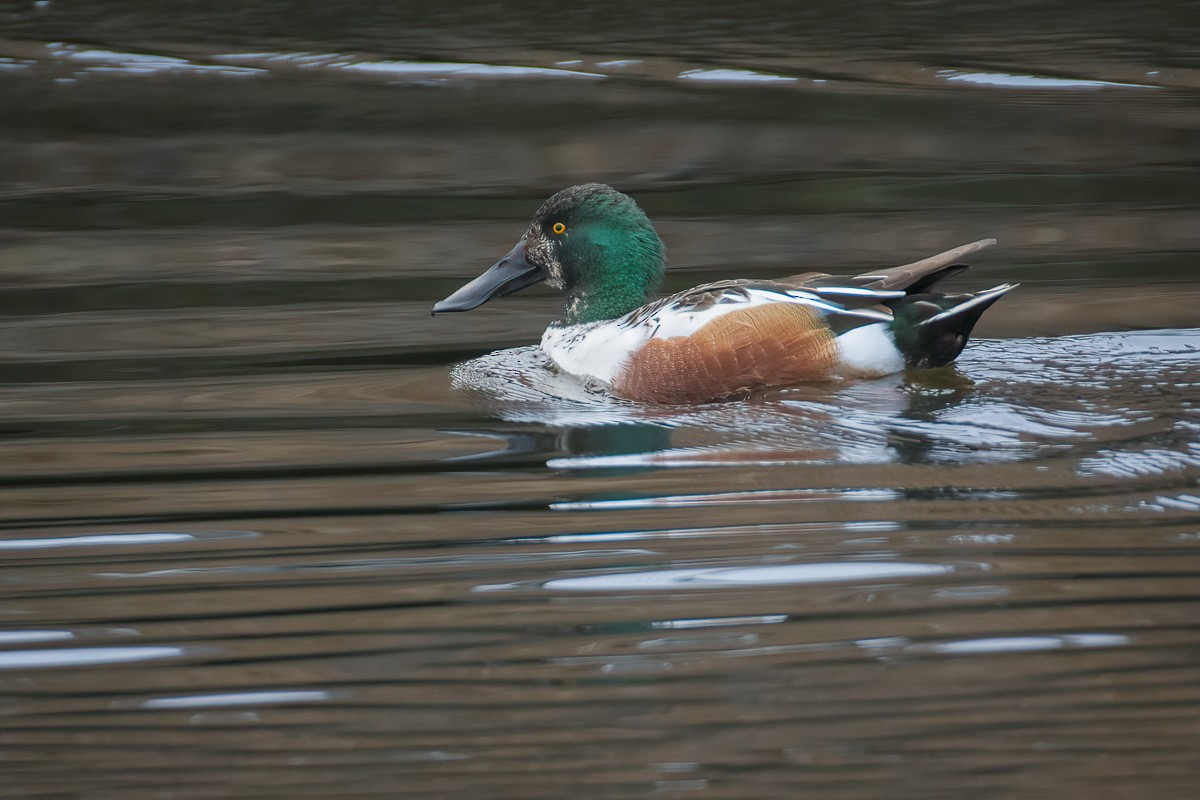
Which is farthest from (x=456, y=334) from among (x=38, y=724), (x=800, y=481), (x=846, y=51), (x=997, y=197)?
(x=846, y=51)

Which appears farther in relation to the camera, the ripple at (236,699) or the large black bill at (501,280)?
the large black bill at (501,280)

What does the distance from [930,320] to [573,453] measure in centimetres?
142

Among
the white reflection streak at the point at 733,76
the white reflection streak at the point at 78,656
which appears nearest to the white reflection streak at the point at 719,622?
the white reflection streak at the point at 78,656

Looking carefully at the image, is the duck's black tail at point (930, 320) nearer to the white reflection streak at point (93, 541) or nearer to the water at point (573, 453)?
the water at point (573, 453)

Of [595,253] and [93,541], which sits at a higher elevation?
[595,253]

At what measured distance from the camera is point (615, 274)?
602cm

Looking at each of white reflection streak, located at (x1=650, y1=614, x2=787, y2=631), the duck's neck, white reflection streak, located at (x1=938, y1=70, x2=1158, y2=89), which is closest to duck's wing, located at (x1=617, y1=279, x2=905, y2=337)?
the duck's neck

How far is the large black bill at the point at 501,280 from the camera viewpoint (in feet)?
19.9

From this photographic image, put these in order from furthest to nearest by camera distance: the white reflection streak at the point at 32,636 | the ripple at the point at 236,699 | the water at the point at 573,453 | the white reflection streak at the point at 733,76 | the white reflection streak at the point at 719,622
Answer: the white reflection streak at the point at 733,76 < the white reflection streak at the point at 32,636 < the white reflection streak at the point at 719,622 < the ripple at the point at 236,699 < the water at the point at 573,453

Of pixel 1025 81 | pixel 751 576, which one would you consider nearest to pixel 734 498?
pixel 751 576

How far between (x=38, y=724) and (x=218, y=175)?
6227 millimetres

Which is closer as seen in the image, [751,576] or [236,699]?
[236,699]

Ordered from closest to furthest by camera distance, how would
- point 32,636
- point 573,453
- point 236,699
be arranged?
point 236,699, point 32,636, point 573,453

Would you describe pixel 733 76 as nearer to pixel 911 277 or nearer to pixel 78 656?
pixel 911 277
